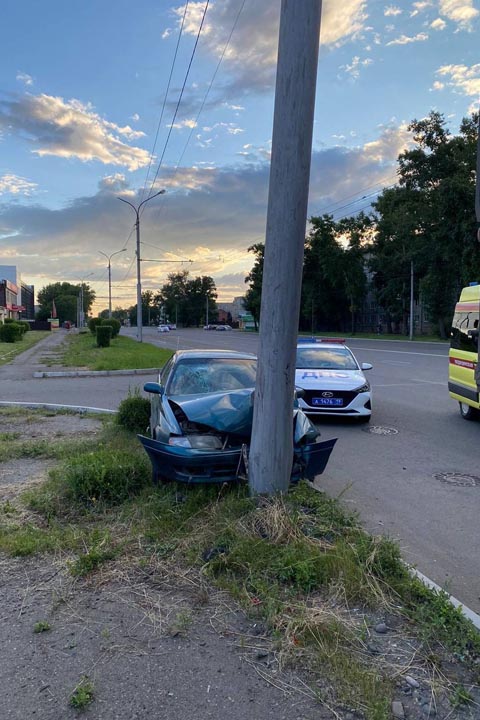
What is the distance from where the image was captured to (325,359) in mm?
10852

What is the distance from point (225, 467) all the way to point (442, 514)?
2.20 metres

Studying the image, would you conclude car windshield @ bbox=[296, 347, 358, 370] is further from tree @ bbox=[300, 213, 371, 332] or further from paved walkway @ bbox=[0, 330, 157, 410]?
tree @ bbox=[300, 213, 371, 332]

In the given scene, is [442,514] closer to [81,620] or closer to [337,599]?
[337,599]

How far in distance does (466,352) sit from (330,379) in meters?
2.45

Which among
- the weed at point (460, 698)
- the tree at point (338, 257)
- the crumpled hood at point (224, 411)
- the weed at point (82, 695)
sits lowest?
the weed at point (82, 695)

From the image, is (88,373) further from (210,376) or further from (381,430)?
(210,376)

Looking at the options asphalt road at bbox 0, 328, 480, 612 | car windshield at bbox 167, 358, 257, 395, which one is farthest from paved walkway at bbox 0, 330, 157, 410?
car windshield at bbox 167, 358, 257, 395

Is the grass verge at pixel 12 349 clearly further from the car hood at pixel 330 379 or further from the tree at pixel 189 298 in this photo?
the tree at pixel 189 298

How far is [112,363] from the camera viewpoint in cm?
2000

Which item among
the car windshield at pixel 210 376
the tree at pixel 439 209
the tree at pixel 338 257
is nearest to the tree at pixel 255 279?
the tree at pixel 338 257

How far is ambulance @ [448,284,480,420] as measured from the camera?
29.6 ft

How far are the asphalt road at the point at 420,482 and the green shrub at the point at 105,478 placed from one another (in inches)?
81.4

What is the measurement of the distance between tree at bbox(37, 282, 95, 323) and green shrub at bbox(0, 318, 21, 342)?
312 feet

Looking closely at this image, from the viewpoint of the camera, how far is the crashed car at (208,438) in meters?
4.61
